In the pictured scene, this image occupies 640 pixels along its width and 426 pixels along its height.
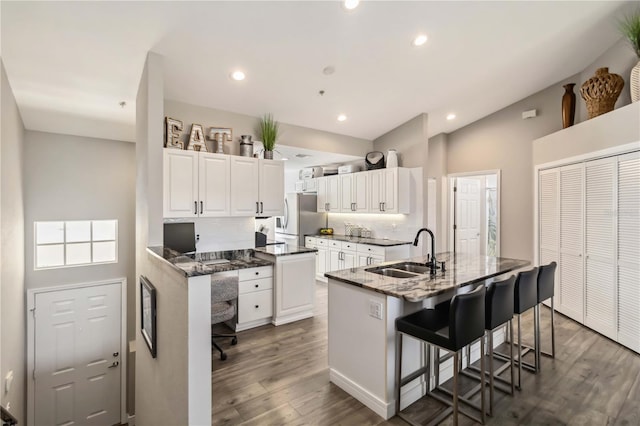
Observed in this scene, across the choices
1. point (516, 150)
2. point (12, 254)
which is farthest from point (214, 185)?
point (516, 150)

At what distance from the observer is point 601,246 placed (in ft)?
11.3

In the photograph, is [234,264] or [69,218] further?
[69,218]

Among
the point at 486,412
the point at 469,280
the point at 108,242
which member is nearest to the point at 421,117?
the point at 469,280

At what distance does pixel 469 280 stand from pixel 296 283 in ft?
7.31

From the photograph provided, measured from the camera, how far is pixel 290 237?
6453 millimetres

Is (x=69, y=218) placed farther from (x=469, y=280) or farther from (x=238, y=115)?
(x=469, y=280)

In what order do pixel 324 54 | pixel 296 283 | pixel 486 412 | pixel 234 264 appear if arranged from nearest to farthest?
pixel 486 412, pixel 324 54, pixel 234 264, pixel 296 283

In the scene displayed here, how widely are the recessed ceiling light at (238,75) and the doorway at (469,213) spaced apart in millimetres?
4667

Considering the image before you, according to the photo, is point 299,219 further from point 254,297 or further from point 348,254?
point 254,297

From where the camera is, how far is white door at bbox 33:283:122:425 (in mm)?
3912

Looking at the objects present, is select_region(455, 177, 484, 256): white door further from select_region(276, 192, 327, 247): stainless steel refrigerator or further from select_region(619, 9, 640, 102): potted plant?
select_region(619, 9, 640, 102): potted plant

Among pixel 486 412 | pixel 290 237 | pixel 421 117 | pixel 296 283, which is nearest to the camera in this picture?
pixel 486 412

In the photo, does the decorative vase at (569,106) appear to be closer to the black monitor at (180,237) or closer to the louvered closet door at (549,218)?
the louvered closet door at (549,218)

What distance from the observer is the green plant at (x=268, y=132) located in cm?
425
